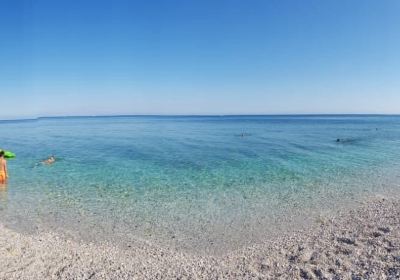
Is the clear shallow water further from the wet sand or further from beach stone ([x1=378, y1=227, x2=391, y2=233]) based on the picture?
beach stone ([x1=378, y1=227, x2=391, y2=233])

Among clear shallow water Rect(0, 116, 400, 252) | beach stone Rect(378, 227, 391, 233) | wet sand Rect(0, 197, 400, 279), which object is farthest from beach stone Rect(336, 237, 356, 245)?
clear shallow water Rect(0, 116, 400, 252)

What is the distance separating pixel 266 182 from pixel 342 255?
10220mm

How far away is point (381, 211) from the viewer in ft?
44.9

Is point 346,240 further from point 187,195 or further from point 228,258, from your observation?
point 187,195

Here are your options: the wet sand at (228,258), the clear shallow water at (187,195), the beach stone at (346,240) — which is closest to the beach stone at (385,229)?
the wet sand at (228,258)

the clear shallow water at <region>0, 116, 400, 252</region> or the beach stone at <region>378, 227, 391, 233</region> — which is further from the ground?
the beach stone at <region>378, 227, 391, 233</region>

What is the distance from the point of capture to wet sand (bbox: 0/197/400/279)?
8406mm

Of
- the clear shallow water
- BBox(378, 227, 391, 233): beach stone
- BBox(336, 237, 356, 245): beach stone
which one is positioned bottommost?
the clear shallow water

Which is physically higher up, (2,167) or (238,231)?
(2,167)

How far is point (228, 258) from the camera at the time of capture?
9742mm

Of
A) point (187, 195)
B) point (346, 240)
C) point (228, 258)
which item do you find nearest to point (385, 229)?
point (346, 240)

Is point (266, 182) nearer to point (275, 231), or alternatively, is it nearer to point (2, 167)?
point (275, 231)

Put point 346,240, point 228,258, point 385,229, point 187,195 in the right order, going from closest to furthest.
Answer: point 228,258
point 346,240
point 385,229
point 187,195

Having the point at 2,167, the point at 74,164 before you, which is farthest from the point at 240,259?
the point at 74,164
